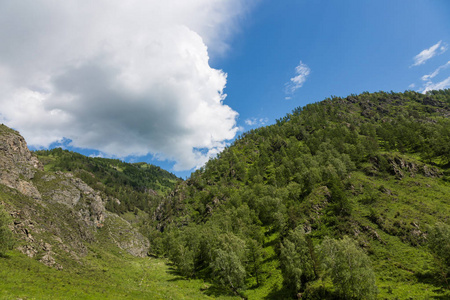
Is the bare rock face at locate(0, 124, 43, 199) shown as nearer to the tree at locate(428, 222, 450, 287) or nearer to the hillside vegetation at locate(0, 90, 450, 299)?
the hillside vegetation at locate(0, 90, 450, 299)

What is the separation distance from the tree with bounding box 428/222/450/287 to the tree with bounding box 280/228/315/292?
2834 centimetres

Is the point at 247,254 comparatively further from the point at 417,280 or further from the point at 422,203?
the point at 422,203

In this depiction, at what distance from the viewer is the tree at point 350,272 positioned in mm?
39062

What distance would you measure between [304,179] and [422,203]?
182ft

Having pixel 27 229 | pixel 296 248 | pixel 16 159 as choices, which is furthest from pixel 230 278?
pixel 16 159

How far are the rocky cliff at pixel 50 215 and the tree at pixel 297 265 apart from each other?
217ft

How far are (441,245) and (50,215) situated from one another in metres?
140

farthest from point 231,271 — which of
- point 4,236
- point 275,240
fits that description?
point 4,236

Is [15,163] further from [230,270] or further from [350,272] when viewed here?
[350,272]

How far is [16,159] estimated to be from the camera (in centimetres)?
11069

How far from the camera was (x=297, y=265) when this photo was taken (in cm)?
5203

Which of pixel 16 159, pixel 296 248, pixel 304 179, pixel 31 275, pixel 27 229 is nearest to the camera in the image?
pixel 31 275

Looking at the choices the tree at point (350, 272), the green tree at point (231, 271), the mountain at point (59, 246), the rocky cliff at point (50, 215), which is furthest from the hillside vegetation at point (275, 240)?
the rocky cliff at point (50, 215)

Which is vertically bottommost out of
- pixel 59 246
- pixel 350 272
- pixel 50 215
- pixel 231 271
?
pixel 231 271
